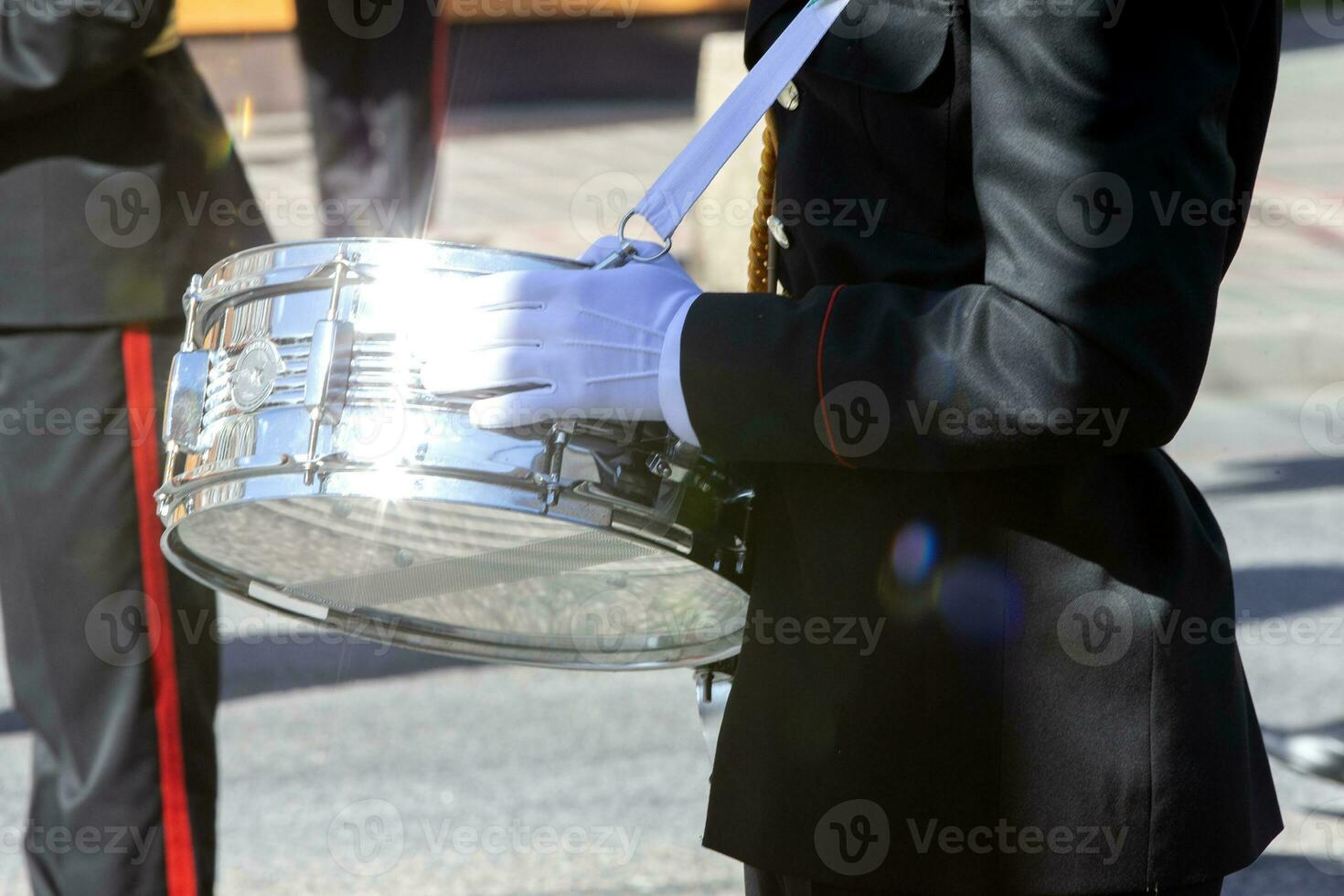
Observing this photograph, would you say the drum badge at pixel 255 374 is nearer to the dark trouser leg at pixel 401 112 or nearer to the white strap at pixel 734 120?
the white strap at pixel 734 120

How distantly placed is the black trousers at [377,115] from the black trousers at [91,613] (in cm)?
350

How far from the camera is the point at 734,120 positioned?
1333mm

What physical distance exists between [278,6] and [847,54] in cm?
958

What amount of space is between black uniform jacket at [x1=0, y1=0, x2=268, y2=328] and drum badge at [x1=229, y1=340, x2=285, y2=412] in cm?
102

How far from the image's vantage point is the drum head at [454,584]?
165 cm

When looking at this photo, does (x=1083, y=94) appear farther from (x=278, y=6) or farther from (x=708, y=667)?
(x=278, y=6)

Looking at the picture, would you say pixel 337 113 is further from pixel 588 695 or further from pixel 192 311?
pixel 192 311

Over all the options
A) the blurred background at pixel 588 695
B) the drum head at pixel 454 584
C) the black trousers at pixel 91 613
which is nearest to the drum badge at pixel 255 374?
the drum head at pixel 454 584

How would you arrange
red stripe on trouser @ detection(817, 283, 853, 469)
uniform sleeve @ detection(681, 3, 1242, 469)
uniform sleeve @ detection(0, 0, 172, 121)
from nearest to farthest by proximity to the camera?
uniform sleeve @ detection(681, 3, 1242, 469) < red stripe on trouser @ detection(817, 283, 853, 469) < uniform sleeve @ detection(0, 0, 172, 121)

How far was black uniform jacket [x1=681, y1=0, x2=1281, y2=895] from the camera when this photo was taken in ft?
A: 3.65

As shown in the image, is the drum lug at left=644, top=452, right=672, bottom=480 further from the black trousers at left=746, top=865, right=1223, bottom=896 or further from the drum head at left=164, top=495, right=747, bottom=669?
the black trousers at left=746, top=865, right=1223, bottom=896

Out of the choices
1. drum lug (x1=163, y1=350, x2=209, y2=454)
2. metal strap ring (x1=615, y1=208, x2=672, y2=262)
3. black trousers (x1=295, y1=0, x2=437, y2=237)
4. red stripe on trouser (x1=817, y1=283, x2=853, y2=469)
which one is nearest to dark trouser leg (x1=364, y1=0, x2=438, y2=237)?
black trousers (x1=295, y1=0, x2=437, y2=237)

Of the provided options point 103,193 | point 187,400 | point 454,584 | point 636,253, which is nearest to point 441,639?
point 454,584

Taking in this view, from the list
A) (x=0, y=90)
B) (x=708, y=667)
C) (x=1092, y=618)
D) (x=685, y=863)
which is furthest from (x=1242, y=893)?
(x=0, y=90)
